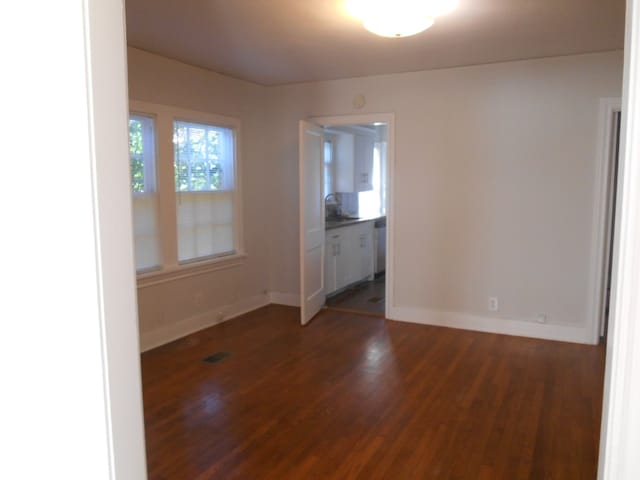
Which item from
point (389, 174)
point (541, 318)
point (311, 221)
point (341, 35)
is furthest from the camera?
point (311, 221)

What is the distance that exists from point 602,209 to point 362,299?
289 cm

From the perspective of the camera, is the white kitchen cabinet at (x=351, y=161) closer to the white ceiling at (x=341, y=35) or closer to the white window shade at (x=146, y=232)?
the white ceiling at (x=341, y=35)

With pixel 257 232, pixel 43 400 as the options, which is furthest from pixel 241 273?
pixel 43 400

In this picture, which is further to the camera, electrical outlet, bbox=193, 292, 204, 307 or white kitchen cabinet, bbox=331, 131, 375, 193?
white kitchen cabinet, bbox=331, 131, 375, 193

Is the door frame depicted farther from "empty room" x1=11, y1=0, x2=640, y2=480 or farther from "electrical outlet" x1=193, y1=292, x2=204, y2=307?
"electrical outlet" x1=193, y1=292, x2=204, y2=307

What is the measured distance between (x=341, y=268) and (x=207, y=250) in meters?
2.01

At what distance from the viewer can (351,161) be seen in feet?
25.4

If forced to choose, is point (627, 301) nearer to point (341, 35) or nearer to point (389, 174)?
point (341, 35)

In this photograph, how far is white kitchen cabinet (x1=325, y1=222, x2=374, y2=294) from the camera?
19.7ft

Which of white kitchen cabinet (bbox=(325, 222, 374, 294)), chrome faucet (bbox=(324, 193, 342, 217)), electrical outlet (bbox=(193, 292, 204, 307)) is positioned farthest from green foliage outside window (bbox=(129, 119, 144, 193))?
chrome faucet (bbox=(324, 193, 342, 217))

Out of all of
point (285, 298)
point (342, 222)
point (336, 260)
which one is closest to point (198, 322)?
point (285, 298)

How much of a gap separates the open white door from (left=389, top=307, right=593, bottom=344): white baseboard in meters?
0.89

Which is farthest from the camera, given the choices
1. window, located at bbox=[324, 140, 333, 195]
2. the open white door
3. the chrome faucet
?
window, located at bbox=[324, 140, 333, 195]

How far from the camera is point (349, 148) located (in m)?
7.71
